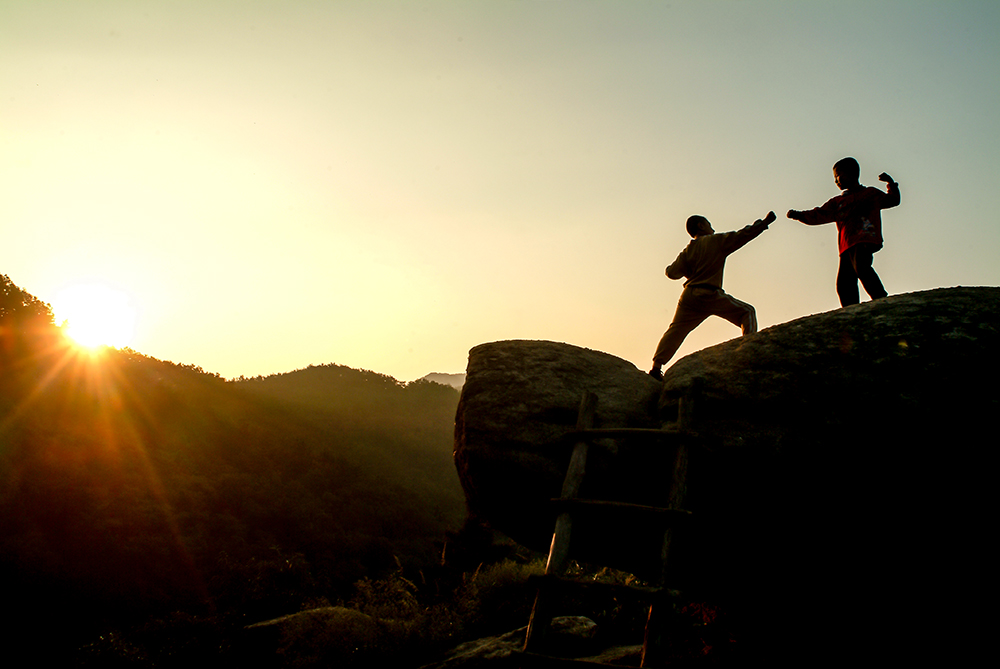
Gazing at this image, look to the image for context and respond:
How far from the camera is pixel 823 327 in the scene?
434 centimetres

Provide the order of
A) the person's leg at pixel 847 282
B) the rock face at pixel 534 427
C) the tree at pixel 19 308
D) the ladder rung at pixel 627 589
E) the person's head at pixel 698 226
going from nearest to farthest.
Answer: the ladder rung at pixel 627 589 < the rock face at pixel 534 427 < the person's leg at pixel 847 282 < the person's head at pixel 698 226 < the tree at pixel 19 308

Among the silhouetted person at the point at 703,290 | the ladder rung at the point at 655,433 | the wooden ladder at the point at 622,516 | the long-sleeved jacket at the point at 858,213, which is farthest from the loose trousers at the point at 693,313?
the ladder rung at the point at 655,433

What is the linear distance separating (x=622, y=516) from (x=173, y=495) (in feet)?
57.8

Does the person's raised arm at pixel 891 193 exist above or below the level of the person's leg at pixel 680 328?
above

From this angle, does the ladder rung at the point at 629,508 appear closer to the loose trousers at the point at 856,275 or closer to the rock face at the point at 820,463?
the rock face at the point at 820,463

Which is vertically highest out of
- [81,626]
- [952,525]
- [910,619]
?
[952,525]

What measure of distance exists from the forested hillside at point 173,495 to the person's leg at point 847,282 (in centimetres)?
1305

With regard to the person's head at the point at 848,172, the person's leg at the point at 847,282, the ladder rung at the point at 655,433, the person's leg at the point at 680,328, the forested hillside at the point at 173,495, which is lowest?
the forested hillside at the point at 173,495

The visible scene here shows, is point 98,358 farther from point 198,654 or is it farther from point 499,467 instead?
point 499,467

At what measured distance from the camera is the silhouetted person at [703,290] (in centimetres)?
582

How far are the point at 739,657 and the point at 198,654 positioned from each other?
9.16 m

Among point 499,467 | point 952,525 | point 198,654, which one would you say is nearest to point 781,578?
point 952,525

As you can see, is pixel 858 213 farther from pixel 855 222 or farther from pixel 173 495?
pixel 173 495

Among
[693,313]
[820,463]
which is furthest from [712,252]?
[820,463]
